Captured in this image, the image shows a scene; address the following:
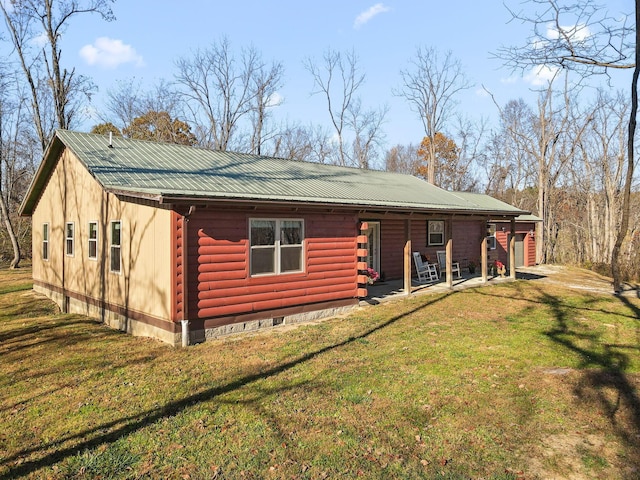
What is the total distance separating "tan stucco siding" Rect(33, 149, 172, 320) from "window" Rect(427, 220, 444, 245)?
1118 cm

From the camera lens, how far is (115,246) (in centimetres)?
955

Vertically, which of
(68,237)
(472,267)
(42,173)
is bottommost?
(472,267)

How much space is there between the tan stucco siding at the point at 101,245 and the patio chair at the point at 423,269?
942 cm

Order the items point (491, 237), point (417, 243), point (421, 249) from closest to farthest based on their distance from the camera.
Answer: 1. point (417, 243)
2. point (421, 249)
3. point (491, 237)

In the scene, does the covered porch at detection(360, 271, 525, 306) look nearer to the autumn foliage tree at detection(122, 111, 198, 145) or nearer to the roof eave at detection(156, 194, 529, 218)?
the roof eave at detection(156, 194, 529, 218)

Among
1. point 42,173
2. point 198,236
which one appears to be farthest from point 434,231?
point 42,173

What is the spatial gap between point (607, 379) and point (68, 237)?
43.4ft

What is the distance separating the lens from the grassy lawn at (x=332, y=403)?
387cm

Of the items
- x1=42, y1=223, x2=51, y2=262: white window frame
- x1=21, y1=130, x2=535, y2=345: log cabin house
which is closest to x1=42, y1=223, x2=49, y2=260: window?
x1=42, y1=223, x2=51, y2=262: white window frame

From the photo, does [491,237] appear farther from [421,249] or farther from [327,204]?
[327,204]

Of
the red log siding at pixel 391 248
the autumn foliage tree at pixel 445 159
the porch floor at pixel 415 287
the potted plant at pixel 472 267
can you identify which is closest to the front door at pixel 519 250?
the potted plant at pixel 472 267

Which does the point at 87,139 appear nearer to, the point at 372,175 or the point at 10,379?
the point at 10,379

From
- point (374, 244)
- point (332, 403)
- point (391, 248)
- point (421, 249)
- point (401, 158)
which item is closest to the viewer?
point (332, 403)

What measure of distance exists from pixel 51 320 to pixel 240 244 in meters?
5.73
